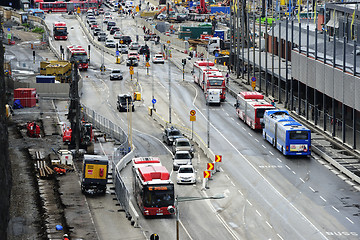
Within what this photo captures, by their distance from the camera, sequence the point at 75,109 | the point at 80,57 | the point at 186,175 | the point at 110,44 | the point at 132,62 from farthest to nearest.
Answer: the point at 110,44, the point at 80,57, the point at 132,62, the point at 75,109, the point at 186,175

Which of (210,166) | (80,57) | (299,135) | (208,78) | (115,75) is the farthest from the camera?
(80,57)

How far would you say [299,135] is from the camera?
79.9 m

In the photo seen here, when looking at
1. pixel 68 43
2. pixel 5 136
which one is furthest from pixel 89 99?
pixel 5 136

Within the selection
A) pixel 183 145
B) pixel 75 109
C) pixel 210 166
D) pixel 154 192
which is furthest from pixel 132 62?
pixel 154 192

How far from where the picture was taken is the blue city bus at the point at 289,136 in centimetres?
7981

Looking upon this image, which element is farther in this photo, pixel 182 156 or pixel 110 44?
pixel 110 44

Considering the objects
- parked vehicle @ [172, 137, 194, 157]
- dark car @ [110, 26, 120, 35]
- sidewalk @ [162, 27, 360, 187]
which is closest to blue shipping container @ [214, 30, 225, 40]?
dark car @ [110, 26, 120, 35]

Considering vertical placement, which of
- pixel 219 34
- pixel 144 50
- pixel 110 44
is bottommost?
pixel 144 50

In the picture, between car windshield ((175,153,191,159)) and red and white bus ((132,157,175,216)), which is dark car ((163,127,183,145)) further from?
red and white bus ((132,157,175,216))

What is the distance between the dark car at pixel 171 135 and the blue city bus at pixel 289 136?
9.44 metres

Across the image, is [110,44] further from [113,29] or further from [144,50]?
[113,29]

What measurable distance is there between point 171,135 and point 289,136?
13.4 metres

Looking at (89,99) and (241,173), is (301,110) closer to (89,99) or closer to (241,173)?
(241,173)

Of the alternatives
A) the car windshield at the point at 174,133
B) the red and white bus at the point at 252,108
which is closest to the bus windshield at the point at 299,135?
the red and white bus at the point at 252,108
